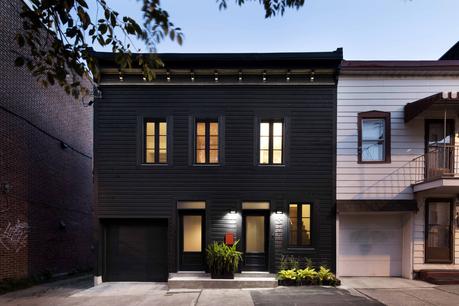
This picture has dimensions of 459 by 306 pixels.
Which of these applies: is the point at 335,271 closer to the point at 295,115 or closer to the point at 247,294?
the point at 247,294

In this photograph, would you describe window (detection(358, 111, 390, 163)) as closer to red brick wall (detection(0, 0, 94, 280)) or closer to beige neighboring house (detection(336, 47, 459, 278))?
beige neighboring house (detection(336, 47, 459, 278))

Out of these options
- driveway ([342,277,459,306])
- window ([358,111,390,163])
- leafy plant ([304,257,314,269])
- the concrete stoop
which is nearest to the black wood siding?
leafy plant ([304,257,314,269])

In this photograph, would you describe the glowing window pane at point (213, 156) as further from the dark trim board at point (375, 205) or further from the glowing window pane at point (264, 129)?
the dark trim board at point (375, 205)

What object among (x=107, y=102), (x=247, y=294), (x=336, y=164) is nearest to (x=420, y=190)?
(x=336, y=164)

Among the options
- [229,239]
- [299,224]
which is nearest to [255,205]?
[229,239]

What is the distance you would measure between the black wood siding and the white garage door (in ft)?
2.56

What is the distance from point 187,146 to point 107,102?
3.22 metres

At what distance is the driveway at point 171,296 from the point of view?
27.6ft

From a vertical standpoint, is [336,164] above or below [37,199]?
above

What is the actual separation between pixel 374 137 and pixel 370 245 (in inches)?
149

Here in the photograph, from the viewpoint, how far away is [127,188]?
1086 cm

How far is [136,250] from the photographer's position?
11.0 m

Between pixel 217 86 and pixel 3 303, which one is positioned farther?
pixel 217 86

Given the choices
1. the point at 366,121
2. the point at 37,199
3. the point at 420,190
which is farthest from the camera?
the point at 37,199
